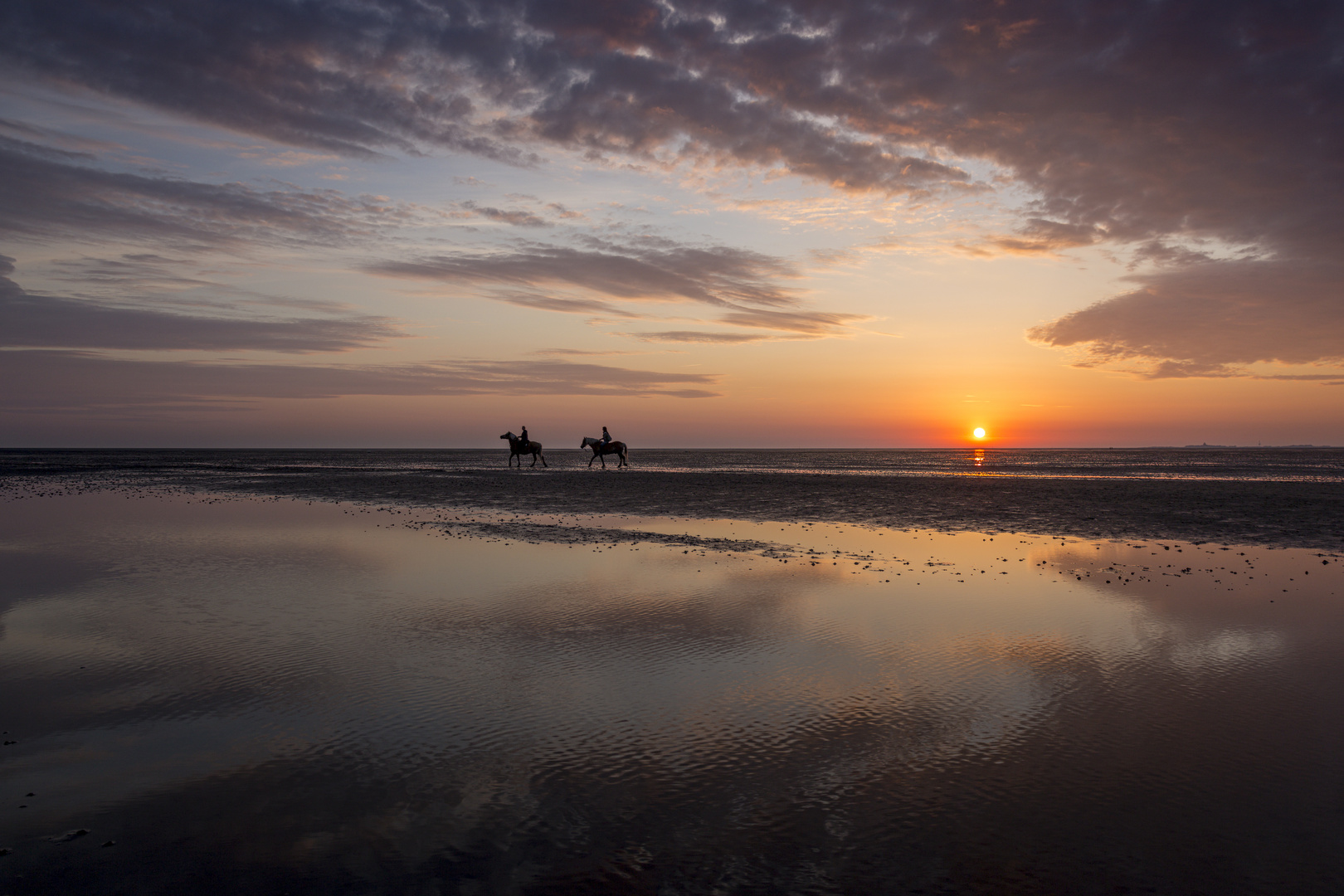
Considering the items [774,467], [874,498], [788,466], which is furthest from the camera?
[788,466]

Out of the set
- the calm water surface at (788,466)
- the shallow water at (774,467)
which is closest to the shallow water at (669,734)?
the shallow water at (774,467)

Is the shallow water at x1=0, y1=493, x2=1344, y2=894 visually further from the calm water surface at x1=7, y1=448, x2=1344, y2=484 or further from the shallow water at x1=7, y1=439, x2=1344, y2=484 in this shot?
the calm water surface at x1=7, y1=448, x2=1344, y2=484

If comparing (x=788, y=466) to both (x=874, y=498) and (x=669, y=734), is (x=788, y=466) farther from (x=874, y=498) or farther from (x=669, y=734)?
(x=669, y=734)

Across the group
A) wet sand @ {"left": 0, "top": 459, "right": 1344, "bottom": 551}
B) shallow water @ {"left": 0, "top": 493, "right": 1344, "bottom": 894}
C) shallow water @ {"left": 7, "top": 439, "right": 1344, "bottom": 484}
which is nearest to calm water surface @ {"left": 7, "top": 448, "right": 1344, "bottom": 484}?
shallow water @ {"left": 7, "top": 439, "right": 1344, "bottom": 484}

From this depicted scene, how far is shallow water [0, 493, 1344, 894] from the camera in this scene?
5492mm

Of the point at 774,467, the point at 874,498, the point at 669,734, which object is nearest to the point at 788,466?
the point at 774,467

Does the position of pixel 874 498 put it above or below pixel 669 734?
above

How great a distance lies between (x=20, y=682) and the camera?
9438 millimetres

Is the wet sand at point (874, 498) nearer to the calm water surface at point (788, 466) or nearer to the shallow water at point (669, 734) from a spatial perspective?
the calm water surface at point (788, 466)

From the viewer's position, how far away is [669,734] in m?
7.85

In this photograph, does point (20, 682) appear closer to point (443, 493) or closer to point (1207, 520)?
point (443, 493)

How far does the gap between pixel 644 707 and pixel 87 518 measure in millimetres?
29451

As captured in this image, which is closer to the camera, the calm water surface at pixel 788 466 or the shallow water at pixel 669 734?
the shallow water at pixel 669 734

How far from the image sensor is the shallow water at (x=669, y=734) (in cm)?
549
